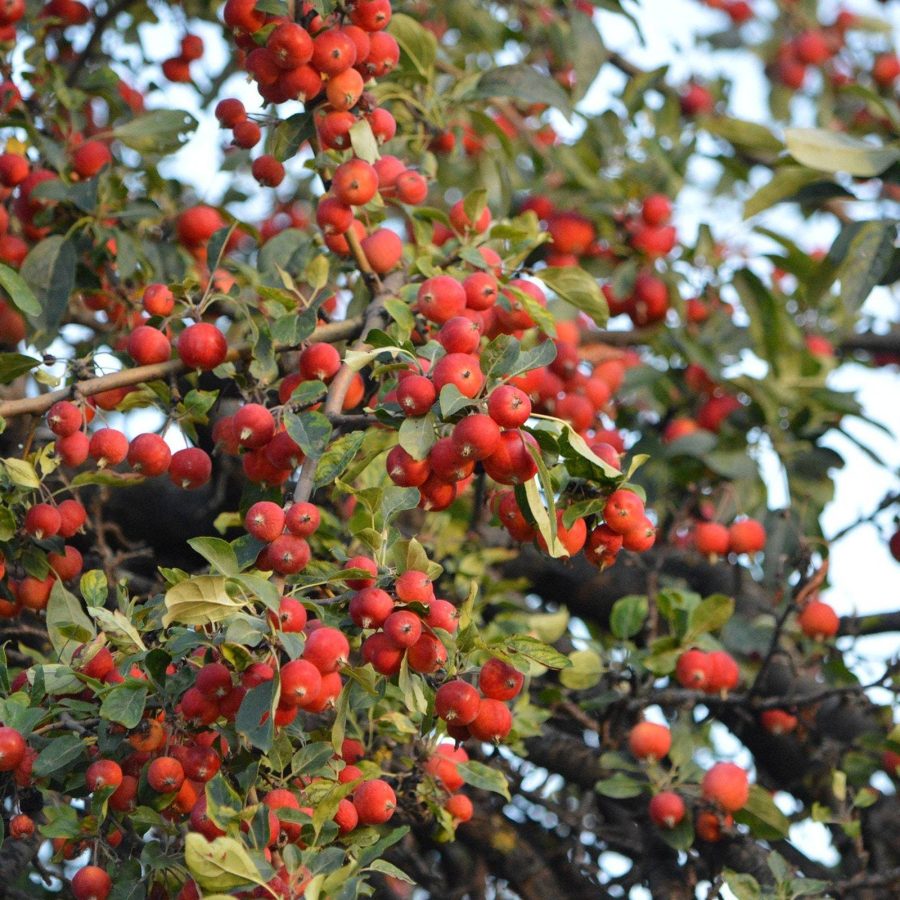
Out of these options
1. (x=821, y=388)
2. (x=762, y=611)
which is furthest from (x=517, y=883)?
(x=821, y=388)

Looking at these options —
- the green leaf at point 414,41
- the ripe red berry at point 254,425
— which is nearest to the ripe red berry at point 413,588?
the ripe red berry at point 254,425

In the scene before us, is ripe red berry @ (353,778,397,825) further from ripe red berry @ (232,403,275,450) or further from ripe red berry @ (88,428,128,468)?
ripe red berry @ (88,428,128,468)

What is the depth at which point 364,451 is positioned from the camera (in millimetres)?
2068

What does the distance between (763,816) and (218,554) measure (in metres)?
1.34

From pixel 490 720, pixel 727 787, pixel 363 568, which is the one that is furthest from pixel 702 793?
pixel 363 568

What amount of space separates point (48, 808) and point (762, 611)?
6.52 ft

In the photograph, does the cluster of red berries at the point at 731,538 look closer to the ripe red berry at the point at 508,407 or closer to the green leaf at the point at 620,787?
the green leaf at the point at 620,787

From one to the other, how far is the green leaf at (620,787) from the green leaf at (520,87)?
141cm

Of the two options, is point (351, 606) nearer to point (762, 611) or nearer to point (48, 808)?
point (48, 808)

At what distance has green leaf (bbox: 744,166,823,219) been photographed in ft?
9.75

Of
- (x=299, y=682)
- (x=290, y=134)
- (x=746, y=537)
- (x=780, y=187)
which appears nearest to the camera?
(x=299, y=682)

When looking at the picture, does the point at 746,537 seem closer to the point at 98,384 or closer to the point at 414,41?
the point at 414,41

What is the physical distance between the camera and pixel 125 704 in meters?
1.69

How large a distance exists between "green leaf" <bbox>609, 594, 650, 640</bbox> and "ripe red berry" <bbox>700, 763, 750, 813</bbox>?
34cm
